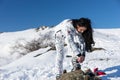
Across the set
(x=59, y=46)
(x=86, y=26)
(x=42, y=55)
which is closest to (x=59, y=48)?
(x=59, y=46)

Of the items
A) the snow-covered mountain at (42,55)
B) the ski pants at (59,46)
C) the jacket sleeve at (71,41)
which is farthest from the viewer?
the snow-covered mountain at (42,55)

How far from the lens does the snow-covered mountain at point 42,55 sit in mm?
8366

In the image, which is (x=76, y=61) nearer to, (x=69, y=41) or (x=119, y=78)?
(x=69, y=41)

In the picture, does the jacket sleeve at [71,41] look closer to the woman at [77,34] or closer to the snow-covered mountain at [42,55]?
the woman at [77,34]

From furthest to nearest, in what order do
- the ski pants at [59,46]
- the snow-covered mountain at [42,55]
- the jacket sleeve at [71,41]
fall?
1. the snow-covered mountain at [42,55]
2. the ski pants at [59,46]
3. the jacket sleeve at [71,41]

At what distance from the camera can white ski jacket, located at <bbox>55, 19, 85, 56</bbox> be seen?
5.78 m

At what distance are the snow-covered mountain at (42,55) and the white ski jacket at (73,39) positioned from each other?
903 mm

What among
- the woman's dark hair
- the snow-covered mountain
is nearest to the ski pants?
the woman's dark hair

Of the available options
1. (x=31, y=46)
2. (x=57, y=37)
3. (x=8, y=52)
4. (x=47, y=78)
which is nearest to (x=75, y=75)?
(x=57, y=37)

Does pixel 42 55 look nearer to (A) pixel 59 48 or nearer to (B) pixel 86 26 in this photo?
(A) pixel 59 48

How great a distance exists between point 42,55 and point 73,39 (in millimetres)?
7314

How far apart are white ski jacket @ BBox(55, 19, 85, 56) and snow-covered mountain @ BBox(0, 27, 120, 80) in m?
0.90

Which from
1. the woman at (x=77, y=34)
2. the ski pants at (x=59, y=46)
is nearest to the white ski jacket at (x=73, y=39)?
the woman at (x=77, y=34)

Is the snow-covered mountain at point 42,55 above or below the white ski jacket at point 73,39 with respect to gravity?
above
